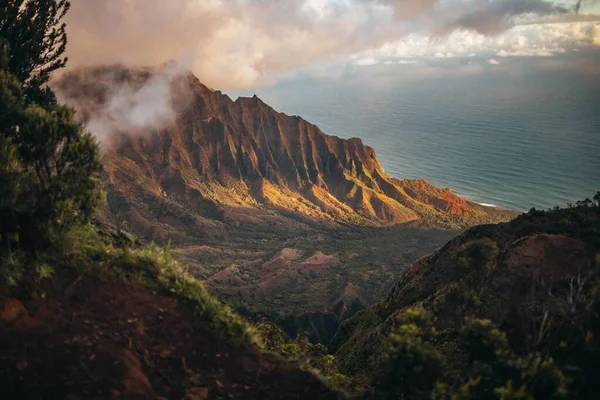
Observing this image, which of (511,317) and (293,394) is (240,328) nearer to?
(293,394)

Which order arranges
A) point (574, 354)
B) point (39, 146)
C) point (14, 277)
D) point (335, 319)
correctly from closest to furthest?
point (14, 277) → point (574, 354) → point (39, 146) → point (335, 319)

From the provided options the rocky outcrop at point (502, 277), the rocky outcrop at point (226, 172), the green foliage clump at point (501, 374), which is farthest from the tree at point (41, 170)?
the rocky outcrop at point (226, 172)

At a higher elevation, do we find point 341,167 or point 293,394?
point 341,167

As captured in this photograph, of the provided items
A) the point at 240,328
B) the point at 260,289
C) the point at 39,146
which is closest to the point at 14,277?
the point at 39,146

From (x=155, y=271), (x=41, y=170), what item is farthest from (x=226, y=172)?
(x=155, y=271)

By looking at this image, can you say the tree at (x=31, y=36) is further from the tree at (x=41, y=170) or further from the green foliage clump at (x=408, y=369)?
the green foliage clump at (x=408, y=369)

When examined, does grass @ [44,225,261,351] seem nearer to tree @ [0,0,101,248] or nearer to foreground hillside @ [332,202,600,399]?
tree @ [0,0,101,248]

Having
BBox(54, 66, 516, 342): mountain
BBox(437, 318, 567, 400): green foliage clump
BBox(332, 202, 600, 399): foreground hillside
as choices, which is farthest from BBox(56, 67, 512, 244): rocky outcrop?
BBox(437, 318, 567, 400): green foliage clump
